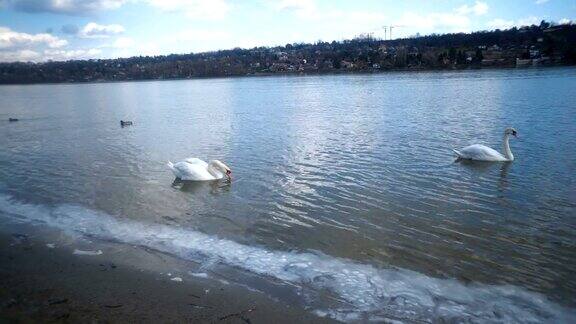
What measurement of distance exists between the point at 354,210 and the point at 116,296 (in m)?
6.03

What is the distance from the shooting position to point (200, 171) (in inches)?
588

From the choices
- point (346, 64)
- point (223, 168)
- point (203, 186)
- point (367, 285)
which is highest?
point (223, 168)

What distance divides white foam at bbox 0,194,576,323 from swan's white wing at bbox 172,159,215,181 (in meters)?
4.51

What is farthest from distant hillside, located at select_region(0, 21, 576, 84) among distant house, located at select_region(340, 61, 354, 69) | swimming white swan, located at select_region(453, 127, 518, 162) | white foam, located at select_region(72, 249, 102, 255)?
white foam, located at select_region(72, 249, 102, 255)

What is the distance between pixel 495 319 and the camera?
6406mm

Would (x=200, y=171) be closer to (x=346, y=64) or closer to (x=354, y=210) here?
(x=354, y=210)

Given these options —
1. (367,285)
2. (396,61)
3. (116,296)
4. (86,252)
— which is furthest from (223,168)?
(396,61)

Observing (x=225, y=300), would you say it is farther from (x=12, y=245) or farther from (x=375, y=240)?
(x=12, y=245)

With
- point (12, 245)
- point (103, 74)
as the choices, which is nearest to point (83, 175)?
point (12, 245)

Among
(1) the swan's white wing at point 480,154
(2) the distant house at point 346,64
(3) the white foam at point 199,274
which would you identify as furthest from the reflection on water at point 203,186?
(2) the distant house at point 346,64

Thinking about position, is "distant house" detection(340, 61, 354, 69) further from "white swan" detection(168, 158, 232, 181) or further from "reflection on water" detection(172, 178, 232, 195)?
"reflection on water" detection(172, 178, 232, 195)

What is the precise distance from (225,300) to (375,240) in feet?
12.0

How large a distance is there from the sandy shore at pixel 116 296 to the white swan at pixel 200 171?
6.14 m

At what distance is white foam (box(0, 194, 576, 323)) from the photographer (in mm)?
6574
